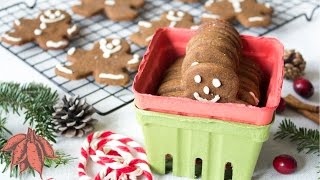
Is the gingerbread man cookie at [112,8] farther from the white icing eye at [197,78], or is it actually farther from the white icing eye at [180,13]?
the white icing eye at [197,78]

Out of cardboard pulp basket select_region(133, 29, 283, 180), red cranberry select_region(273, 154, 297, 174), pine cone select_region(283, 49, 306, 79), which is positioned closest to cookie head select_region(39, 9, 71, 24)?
cardboard pulp basket select_region(133, 29, 283, 180)

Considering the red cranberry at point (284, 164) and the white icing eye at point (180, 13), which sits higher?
the white icing eye at point (180, 13)

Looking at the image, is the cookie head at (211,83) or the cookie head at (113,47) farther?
the cookie head at (113,47)

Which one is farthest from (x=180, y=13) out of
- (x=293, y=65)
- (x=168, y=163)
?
(x=168, y=163)

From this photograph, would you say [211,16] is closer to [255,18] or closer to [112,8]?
[255,18]

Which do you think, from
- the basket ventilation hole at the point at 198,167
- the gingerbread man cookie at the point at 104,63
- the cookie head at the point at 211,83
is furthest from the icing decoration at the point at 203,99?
the gingerbread man cookie at the point at 104,63

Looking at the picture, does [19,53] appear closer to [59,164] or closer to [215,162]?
[59,164]
